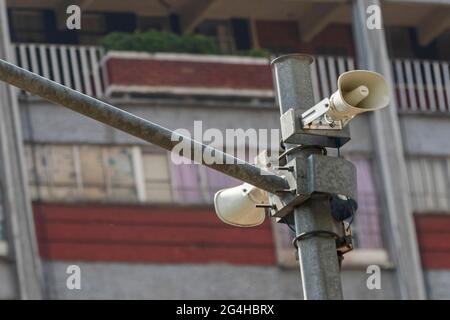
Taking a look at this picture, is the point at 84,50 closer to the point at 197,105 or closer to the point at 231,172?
the point at 197,105

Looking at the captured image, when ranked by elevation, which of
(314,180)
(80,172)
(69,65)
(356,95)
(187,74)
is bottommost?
(314,180)

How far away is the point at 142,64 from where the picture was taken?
112 ft

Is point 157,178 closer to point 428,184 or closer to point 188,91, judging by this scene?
point 188,91

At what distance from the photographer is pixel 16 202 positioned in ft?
106

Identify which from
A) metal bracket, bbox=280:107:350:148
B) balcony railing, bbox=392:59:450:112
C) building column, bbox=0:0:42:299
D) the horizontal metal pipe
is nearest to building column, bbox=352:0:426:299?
balcony railing, bbox=392:59:450:112

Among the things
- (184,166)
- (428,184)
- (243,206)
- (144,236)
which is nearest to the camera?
(243,206)

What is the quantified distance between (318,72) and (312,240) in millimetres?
23063

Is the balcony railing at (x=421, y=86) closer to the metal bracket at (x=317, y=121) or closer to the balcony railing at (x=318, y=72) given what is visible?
the balcony railing at (x=318, y=72)

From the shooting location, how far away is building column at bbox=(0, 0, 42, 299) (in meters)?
31.9

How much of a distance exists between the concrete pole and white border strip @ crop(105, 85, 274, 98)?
19.2 metres

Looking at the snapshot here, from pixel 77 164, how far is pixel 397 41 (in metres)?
9.44

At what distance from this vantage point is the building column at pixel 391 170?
114 ft

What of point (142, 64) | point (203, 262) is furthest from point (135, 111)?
point (203, 262)

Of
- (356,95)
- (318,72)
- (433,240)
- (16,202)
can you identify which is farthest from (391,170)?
(356,95)
